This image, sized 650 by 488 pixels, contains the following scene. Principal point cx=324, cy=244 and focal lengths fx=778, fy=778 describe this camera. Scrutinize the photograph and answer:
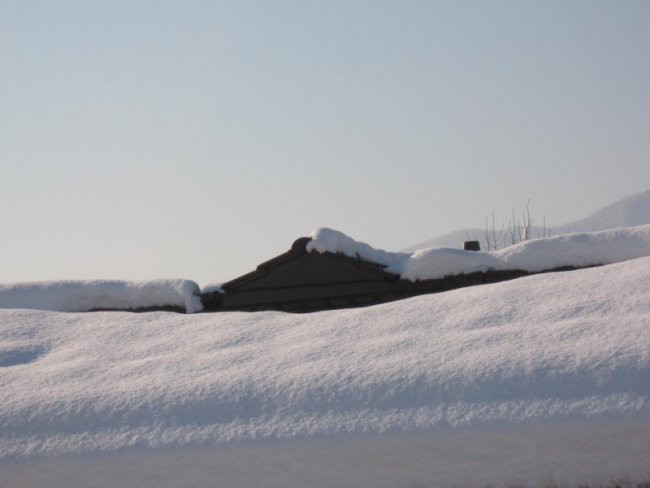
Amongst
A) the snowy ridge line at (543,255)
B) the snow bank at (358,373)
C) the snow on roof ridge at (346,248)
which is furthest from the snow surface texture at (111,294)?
the snow bank at (358,373)

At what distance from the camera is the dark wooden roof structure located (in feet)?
32.7

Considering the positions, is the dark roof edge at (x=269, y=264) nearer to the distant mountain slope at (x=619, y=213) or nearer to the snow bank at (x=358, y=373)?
the snow bank at (x=358, y=373)

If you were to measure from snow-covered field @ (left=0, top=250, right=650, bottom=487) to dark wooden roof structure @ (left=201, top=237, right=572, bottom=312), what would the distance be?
5.60 m

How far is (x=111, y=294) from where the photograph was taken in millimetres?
8805

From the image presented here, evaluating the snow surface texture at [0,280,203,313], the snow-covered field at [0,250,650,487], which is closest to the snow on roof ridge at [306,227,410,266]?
the snow surface texture at [0,280,203,313]

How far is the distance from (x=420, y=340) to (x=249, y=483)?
1158 mm

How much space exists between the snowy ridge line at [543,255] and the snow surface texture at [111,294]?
8.70 ft

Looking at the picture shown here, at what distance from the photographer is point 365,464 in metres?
3.02

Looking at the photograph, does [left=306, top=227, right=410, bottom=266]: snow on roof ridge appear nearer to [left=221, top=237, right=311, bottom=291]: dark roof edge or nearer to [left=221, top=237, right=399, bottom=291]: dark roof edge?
[left=221, top=237, right=399, bottom=291]: dark roof edge

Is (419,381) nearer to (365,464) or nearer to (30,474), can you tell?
(365,464)

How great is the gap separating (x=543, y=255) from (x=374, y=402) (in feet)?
17.3

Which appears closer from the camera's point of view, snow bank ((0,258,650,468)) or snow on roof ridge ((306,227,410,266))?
snow bank ((0,258,650,468))

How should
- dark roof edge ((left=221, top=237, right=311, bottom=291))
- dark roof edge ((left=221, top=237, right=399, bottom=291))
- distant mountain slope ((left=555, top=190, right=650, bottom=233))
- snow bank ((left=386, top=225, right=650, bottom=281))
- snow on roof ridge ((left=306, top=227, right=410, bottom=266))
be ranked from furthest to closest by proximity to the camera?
1. distant mountain slope ((left=555, top=190, right=650, bottom=233))
2. dark roof edge ((left=221, top=237, right=311, bottom=291))
3. dark roof edge ((left=221, top=237, right=399, bottom=291))
4. snow on roof ridge ((left=306, top=227, right=410, bottom=266))
5. snow bank ((left=386, top=225, right=650, bottom=281))

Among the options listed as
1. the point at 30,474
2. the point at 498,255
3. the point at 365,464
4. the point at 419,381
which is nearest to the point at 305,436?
the point at 365,464
